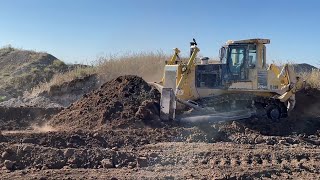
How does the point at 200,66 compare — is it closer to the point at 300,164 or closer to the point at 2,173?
the point at 300,164

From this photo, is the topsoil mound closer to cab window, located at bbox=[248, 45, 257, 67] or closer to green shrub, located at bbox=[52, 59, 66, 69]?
cab window, located at bbox=[248, 45, 257, 67]

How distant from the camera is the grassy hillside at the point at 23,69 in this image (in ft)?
73.0

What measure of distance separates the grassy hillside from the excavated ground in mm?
9625

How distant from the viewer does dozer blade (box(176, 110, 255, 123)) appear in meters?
11.8

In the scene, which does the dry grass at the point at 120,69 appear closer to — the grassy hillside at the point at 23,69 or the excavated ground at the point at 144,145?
the grassy hillside at the point at 23,69

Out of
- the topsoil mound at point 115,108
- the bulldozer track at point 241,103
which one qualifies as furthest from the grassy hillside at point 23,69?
the bulldozer track at point 241,103

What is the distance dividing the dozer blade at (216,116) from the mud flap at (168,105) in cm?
27

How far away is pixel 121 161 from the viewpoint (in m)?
8.33

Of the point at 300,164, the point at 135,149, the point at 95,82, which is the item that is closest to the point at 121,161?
the point at 135,149

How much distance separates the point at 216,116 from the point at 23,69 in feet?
55.4

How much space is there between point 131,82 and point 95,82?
6.34 meters

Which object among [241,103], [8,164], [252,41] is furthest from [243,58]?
[8,164]

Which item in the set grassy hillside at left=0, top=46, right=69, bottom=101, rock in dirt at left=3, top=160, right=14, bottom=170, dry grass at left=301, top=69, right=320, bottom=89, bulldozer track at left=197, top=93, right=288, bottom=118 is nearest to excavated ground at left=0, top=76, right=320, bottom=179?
rock in dirt at left=3, top=160, right=14, bottom=170

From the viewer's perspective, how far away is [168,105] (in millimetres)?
11938
